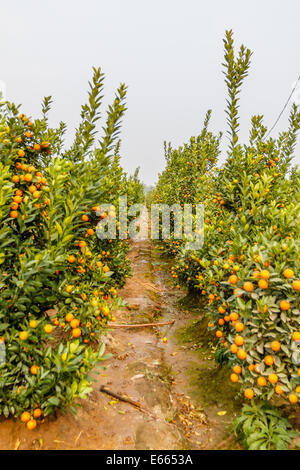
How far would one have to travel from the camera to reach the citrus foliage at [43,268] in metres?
2.32

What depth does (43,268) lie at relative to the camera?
2.41 m

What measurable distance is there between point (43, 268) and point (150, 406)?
6.96ft

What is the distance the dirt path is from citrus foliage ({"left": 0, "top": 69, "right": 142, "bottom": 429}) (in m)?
0.32

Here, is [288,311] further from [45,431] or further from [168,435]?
[45,431]

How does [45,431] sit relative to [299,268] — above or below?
below

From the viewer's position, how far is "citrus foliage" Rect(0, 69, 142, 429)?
7.61 ft

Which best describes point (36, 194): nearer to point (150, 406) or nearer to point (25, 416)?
point (25, 416)

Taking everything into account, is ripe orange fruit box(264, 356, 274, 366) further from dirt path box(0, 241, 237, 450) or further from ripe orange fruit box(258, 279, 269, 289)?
dirt path box(0, 241, 237, 450)

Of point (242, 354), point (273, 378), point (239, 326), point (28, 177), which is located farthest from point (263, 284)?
point (28, 177)

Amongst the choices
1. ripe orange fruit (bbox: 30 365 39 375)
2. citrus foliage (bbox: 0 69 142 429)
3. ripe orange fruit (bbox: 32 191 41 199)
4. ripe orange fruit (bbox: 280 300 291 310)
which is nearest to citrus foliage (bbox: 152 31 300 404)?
ripe orange fruit (bbox: 280 300 291 310)

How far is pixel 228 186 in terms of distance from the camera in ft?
14.0

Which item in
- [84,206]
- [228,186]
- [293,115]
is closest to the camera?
[84,206]

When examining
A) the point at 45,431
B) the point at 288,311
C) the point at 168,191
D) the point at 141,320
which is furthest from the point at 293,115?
the point at 168,191
